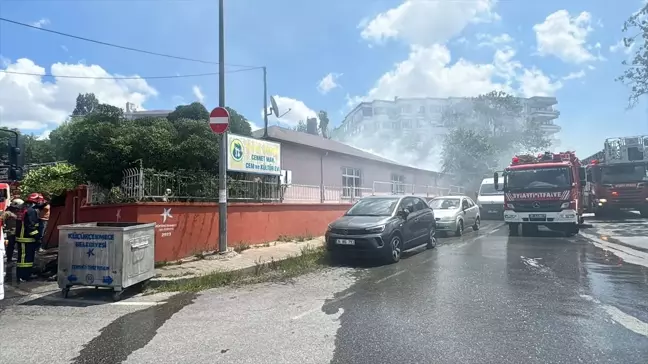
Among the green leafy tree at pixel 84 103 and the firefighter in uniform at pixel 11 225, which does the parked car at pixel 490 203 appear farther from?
the green leafy tree at pixel 84 103

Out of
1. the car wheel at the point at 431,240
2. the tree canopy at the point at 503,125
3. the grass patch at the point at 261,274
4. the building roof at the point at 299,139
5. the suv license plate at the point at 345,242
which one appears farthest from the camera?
the tree canopy at the point at 503,125

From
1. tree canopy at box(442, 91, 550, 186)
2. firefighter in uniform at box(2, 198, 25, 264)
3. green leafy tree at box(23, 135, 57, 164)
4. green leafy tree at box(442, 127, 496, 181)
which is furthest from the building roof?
tree canopy at box(442, 91, 550, 186)

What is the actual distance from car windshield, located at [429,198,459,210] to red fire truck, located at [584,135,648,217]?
284 inches

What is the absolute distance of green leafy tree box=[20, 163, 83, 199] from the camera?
12.2 meters

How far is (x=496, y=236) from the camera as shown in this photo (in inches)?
575

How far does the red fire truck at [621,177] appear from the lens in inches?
741

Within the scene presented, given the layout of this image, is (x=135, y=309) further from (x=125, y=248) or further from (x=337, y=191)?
(x=337, y=191)

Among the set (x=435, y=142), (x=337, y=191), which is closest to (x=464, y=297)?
(x=337, y=191)

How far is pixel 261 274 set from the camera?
851 centimetres

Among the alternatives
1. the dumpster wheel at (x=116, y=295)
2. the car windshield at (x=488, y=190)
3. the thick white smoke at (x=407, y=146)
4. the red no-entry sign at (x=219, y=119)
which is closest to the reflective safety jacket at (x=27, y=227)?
the dumpster wheel at (x=116, y=295)

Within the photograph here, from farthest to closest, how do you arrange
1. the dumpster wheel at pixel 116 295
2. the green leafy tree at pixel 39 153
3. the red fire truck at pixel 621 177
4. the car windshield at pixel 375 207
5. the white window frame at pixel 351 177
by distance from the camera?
1. the green leafy tree at pixel 39 153
2. the white window frame at pixel 351 177
3. the red fire truck at pixel 621 177
4. the car windshield at pixel 375 207
5. the dumpster wheel at pixel 116 295

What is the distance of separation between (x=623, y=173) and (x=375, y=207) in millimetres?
15715

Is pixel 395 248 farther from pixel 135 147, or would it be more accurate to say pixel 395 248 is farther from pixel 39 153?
pixel 39 153

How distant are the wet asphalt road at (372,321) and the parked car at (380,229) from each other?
84 centimetres
